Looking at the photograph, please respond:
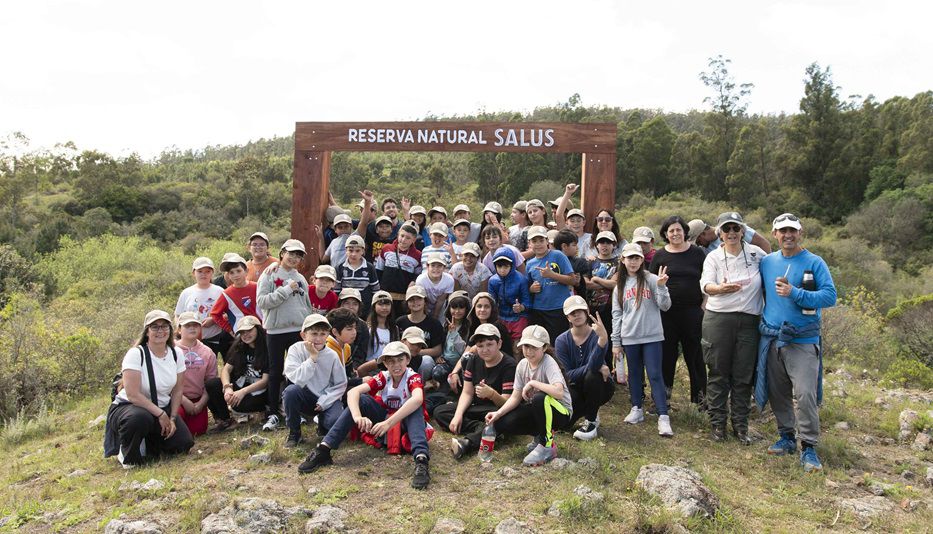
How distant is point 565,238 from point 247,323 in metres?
3.25

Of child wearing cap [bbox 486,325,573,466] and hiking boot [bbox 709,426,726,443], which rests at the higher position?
child wearing cap [bbox 486,325,573,466]

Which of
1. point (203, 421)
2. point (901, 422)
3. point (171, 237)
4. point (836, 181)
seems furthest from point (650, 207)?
point (203, 421)

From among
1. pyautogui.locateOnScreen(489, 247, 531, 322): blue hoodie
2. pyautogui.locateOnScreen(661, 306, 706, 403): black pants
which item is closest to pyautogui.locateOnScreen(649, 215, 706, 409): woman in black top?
pyautogui.locateOnScreen(661, 306, 706, 403): black pants

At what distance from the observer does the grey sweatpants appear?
490 centimetres

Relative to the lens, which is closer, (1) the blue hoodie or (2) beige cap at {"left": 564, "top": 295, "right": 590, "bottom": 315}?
(2) beige cap at {"left": 564, "top": 295, "right": 590, "bottom": 315}

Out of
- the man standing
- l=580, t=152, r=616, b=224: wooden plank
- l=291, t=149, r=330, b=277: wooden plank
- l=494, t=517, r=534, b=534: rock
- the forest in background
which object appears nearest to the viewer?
l=494, t=517, r=534, b=534: rock

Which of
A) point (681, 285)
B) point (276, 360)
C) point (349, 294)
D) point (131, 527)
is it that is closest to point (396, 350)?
point (349, 294)

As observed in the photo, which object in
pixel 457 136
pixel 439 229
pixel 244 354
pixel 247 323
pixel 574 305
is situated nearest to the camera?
pixel 574 305

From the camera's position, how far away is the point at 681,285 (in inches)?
227

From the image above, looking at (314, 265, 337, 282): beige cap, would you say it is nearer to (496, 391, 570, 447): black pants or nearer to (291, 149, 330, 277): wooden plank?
(291, 149, 330, 277): wooden plank

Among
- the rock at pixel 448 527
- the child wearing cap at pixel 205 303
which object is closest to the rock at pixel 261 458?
the child wearing cap at pixel 205 303

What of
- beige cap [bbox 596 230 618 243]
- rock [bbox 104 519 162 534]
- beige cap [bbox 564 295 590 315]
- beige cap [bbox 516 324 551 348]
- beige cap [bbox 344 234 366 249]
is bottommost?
rock [bbox 104 519 162 534]

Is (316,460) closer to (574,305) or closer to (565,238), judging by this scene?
(574,305)

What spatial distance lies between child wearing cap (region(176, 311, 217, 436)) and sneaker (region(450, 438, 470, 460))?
2.44 meters
